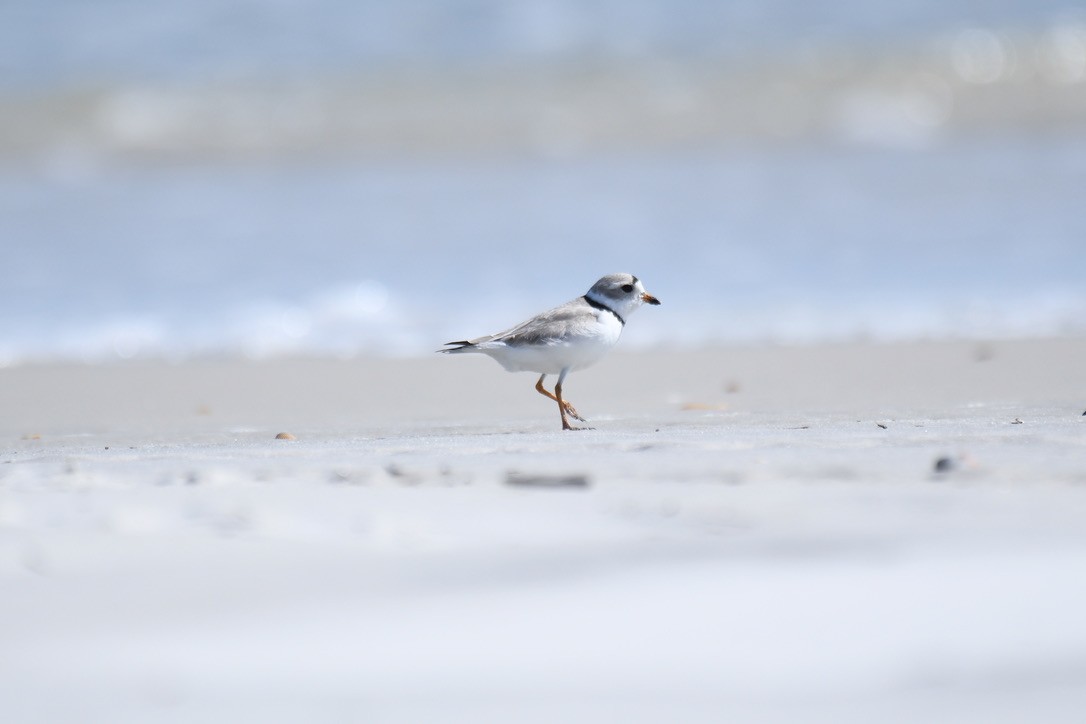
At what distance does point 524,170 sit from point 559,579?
10.6 m

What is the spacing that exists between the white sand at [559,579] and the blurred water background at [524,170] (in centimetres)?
360

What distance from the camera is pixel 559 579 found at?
244cm

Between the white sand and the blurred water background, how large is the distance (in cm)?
360

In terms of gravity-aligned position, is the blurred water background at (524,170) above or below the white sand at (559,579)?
above

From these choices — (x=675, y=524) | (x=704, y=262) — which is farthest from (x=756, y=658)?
(x=704, y=262)

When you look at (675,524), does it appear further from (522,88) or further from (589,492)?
(522,88)

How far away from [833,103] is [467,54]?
536 centimetres

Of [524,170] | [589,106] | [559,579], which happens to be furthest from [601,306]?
[589,106]

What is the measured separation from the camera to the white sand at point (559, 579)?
2.06 metres

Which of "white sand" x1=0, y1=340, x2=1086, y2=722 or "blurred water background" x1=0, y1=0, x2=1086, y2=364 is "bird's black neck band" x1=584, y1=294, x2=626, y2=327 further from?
"blurred water background" x1=0, y1=0, x2=1086, y2=364

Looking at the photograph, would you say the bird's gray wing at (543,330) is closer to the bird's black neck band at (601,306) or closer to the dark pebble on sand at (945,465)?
the bird's black neck band at (601,306)

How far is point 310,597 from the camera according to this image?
2381mm

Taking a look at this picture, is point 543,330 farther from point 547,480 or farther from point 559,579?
point 559,579

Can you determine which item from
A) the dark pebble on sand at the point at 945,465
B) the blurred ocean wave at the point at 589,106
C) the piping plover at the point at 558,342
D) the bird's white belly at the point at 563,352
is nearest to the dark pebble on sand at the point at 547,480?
the dark pebble on sand at the point at 945,465
